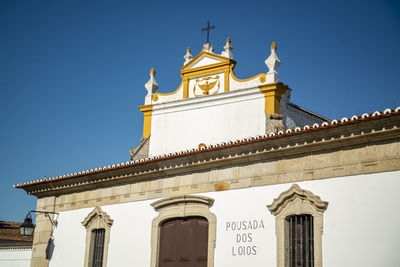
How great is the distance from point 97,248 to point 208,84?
249 inches

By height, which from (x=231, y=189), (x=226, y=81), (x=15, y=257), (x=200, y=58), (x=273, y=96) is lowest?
(x=15, y=257)

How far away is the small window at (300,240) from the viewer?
13.2m

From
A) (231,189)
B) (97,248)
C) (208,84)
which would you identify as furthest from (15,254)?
(231,189)

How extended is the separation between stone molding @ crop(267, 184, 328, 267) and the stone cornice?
981mm

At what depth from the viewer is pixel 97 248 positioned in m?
17.9

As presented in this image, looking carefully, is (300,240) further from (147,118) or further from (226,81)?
(147,118)

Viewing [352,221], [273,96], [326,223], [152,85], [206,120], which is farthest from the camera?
[152,85]

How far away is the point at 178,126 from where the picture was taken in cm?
1980

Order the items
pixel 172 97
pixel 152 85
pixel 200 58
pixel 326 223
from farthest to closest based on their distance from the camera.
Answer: pixel 152 85 → pixel 172 97 → pixel 200 58 → pixel 326 223

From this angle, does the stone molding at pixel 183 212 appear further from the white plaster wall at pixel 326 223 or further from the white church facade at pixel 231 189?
the white plaster wall at pixel 326 223

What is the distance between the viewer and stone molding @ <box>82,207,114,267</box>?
17.4m

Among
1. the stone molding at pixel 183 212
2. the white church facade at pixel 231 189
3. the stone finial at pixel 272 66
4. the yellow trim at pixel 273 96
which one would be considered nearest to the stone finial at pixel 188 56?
the white church facade at pixel 231 189

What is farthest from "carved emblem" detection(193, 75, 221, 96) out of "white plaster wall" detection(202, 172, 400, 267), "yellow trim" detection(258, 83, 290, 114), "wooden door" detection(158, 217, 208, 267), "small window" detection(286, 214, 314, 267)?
"small window" detection(286, 214, 314, 267)

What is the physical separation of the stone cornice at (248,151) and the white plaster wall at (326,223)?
76cm
